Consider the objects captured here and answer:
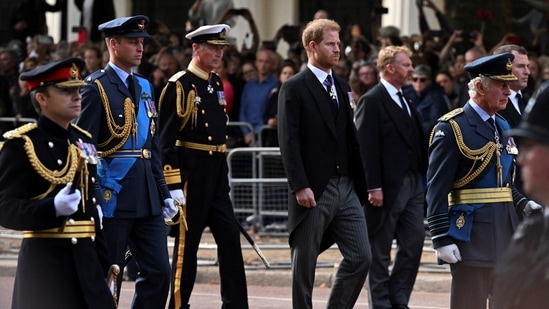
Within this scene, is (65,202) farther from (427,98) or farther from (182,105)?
(427,98)

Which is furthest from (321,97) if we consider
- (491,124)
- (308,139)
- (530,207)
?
(530,207)

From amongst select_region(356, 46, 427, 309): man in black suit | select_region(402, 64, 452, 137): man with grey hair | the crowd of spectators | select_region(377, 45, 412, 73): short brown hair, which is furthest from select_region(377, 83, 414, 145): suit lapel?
select_region(402, 64, 452, 137): man with grey hair

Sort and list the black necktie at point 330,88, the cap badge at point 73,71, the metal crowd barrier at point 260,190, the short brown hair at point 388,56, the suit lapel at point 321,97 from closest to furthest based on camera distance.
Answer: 1. the cap badge at point 73,71
2. the suit lapel at point 321,97
3. the black necktie at point 330,88
4. the short brown hair at point 388,56
5. the metal crowd barrier at point 260,190

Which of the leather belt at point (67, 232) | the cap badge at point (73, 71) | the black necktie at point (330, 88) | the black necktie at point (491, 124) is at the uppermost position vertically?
the cap badge at point (73, 71)

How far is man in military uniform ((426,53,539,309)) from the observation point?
8703mm

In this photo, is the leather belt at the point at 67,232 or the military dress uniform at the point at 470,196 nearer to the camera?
the leather belt at the point at 67,232

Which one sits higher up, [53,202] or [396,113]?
[53,202]

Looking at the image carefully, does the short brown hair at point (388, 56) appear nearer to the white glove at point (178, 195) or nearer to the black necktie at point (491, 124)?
the white glove at point (178, 195)

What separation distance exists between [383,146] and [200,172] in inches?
67.3

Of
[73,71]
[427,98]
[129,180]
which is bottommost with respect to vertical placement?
Answer: [427,98]

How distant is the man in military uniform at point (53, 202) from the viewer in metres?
7.13

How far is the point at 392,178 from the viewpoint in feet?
37.0

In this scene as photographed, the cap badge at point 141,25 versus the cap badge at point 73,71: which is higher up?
the cap badge at point 141,25

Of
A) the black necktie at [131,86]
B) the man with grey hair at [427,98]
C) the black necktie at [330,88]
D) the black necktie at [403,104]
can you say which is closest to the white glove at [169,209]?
the black necktie at [131,86]
